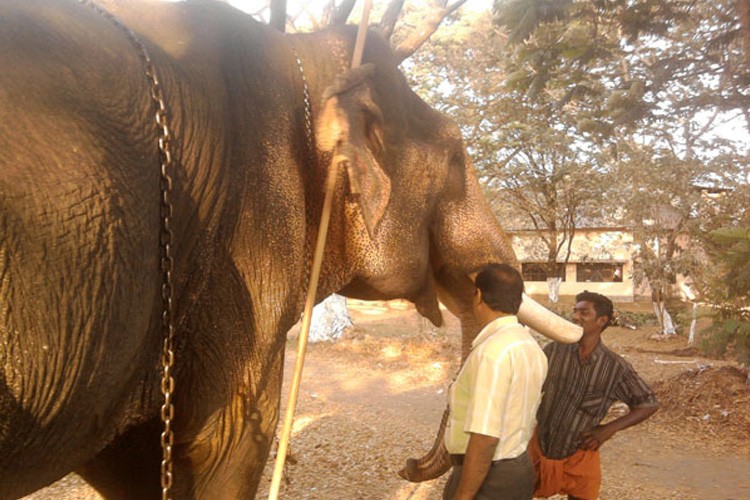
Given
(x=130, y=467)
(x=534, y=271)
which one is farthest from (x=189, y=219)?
(x=534, y=271)

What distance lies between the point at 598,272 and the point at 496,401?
25.5 metres

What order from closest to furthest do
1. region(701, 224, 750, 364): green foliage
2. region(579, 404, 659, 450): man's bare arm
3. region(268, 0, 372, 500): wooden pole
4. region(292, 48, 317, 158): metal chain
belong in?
region(268, 0, 372, 500): wooden pole, region(292, 48, 317, 158): metal chain, region(579, 404, 659, 450): man's bare arm, region(701, 224, 750, 364): green foliage

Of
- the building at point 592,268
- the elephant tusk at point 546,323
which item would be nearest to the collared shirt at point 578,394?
the elephant tusk at point 546,323

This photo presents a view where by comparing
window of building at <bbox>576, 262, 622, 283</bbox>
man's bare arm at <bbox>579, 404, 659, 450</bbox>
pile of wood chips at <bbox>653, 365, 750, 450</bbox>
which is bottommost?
pile of wood chips at <bbox>653, 365, 750, 450</bbox>

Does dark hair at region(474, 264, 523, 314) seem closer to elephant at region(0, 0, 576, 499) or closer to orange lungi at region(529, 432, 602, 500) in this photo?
elephant at region(0, 0, 576, 499)

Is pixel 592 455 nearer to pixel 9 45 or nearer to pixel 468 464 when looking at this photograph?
pixel 468 464

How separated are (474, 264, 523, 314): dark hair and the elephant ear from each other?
693mm

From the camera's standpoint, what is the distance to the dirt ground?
5516mm

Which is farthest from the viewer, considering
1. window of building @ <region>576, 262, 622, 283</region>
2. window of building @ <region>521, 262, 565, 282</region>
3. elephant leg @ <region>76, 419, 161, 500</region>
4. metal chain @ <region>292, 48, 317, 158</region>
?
window of building @ <region>521, 262, 565, 282</region>

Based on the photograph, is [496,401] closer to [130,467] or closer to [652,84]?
[130,467]

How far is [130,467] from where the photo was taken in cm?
216

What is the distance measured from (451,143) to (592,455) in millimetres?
1881

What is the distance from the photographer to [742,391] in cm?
801

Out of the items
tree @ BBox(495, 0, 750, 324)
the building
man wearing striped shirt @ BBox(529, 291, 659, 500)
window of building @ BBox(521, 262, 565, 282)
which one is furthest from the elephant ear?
window of building @ BBox(521, 262, 565, 282)
